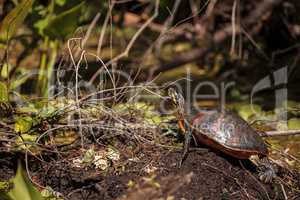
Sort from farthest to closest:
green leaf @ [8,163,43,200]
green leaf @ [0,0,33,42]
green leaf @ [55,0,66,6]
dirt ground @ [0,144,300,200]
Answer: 1. green leaf @ [55,0,66,6]
2. green leaf @ [0,0,33,42]
3. dirt ground @ [0,144,300,200]
4. green leaf @ [8,163,43,200]

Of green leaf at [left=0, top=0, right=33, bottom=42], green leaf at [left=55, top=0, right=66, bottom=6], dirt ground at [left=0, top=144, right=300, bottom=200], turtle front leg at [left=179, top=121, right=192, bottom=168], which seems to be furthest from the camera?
green leaf at [left=55, top=0, right=66, bottom=6]

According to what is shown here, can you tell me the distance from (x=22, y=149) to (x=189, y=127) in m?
0.68

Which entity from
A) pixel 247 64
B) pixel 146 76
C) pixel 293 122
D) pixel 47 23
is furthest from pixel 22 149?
pixel 247 64

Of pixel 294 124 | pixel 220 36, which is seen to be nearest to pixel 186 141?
pixel 294 124

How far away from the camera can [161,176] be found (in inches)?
80.9

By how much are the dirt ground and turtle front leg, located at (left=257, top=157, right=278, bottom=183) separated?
0.02 meters

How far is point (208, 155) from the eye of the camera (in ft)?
7.48

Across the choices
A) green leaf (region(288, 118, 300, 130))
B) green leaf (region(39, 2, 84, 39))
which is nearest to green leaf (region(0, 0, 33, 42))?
green leaf (region(39, 2, 84, 39))

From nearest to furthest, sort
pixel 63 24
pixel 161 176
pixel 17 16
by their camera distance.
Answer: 1. pixel 161 176
2. pixel 17 16
3. pixel 63 24

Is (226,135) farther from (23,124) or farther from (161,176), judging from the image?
(23,124)

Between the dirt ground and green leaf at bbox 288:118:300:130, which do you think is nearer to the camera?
the dirt ground

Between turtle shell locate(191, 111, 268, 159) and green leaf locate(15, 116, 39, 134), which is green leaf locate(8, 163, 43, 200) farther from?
turtle shell locate(191, 111, 268, 159)

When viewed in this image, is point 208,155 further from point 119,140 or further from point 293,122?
point 293,122

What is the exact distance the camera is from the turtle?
88.3 inches
